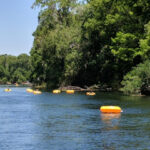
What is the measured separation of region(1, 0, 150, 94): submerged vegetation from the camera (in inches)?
2589

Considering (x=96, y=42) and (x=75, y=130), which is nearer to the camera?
(x=75, y=130)

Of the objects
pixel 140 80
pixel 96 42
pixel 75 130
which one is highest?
pixel 96 42

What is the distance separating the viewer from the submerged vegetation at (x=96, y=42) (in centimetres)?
6575

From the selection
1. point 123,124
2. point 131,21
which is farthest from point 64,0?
point 123,124

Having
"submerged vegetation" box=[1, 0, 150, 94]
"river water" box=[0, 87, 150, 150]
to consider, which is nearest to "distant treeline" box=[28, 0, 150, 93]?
A: "submerged vegetation" box=[1, 0, 150, 94]

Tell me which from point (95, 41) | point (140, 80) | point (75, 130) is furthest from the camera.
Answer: point (95, 41)

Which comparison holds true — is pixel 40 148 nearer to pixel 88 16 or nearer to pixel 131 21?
pixel 131 21

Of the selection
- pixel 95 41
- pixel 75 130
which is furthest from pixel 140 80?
pixel 75 130

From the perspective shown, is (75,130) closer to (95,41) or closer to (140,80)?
(140,80)

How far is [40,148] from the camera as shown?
2223 centimetres

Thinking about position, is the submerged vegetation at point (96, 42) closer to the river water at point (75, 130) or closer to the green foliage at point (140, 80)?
the green foliage at point (140, 80)

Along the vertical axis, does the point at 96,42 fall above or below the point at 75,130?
above

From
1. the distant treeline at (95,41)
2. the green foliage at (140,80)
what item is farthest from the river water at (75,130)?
the distant treeline at (95,41)

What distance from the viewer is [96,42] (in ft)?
255
